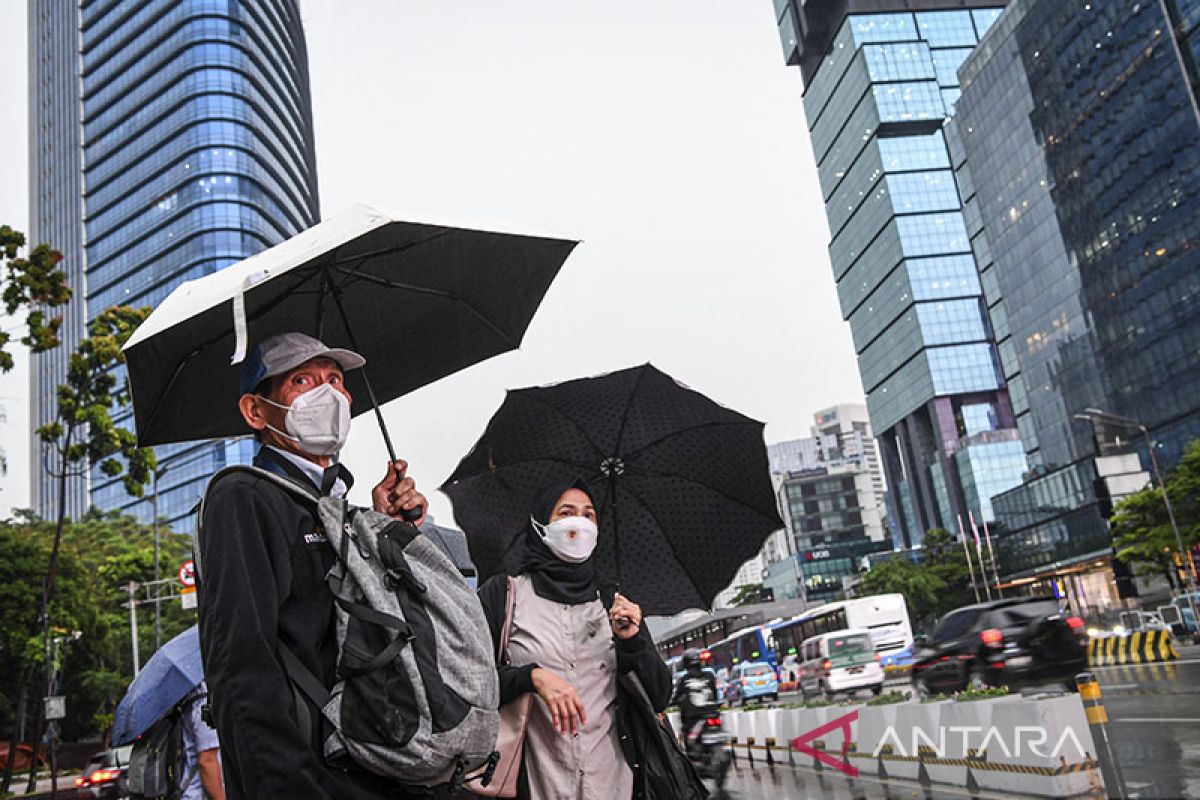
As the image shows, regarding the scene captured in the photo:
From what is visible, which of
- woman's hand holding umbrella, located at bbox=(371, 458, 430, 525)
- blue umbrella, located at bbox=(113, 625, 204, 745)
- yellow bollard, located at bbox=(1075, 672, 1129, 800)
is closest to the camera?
woman's hand holding umbrella, located at bbox=(371, 458, 430, 525)

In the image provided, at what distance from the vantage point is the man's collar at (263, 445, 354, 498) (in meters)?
2.49

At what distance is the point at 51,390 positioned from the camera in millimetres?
122750

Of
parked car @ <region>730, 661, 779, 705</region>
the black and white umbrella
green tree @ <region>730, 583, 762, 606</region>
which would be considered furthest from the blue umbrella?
green tree @ <region>730, 583, 762, 606</region>

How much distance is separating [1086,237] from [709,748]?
7270 cm

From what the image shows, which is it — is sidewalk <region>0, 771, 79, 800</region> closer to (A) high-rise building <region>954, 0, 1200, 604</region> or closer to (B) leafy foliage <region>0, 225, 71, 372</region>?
(B) leafy foliage <region>0, 225, 71, 372</region>

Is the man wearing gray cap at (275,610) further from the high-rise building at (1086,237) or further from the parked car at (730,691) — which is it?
the high-rise building at (1086,237)

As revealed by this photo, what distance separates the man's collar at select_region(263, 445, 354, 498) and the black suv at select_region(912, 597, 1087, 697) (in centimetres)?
1341

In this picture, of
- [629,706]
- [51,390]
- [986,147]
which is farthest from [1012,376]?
[51,390]

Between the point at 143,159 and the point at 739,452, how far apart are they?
4695 inches

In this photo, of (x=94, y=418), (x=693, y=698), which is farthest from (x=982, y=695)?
(x=94, y=418)

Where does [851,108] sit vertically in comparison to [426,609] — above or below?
above

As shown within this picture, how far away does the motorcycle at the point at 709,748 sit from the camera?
11.0 meters

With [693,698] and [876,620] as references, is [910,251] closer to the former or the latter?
[876,620]

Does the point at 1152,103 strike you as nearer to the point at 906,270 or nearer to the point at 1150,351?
the point at 1150,351
